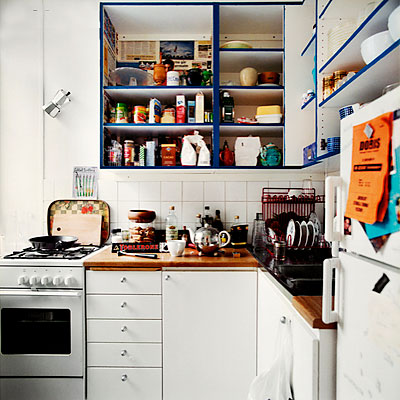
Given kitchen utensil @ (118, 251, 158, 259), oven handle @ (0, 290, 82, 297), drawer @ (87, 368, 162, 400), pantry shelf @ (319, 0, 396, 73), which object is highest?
pantry shelf @ (319, 0, 396, 73)

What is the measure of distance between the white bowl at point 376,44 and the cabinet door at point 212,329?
1241 mm

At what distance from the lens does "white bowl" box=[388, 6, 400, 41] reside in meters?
1.05

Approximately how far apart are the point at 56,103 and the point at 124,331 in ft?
5.58

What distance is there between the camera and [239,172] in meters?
2.44

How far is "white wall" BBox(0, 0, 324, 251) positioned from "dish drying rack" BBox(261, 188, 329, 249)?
9 centimetres

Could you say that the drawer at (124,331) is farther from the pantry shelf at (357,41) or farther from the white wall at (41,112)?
the pantry shelf at (357,41)

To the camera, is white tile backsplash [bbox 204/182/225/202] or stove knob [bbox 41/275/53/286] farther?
white tile backsplash [bbox 204/182/225/202]

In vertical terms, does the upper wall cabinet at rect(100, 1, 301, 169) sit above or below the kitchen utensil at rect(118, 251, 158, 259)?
above

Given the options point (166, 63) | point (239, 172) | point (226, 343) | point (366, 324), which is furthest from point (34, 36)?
point (366, 324)

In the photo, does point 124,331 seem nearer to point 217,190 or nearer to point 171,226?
point 171,226

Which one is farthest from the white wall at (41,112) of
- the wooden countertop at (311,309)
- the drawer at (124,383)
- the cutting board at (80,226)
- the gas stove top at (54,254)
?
the wooden countertop at (311,309)

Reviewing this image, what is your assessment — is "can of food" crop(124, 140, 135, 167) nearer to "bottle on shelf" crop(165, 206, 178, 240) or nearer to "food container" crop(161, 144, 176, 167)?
"food container" crop(161, 144, 176, 167)

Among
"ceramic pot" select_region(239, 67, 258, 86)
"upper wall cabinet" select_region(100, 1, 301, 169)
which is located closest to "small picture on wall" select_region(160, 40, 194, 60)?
"upper wall cabinet" select_region(100, 1, 301, 169)

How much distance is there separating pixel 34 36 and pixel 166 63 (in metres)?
1.06
